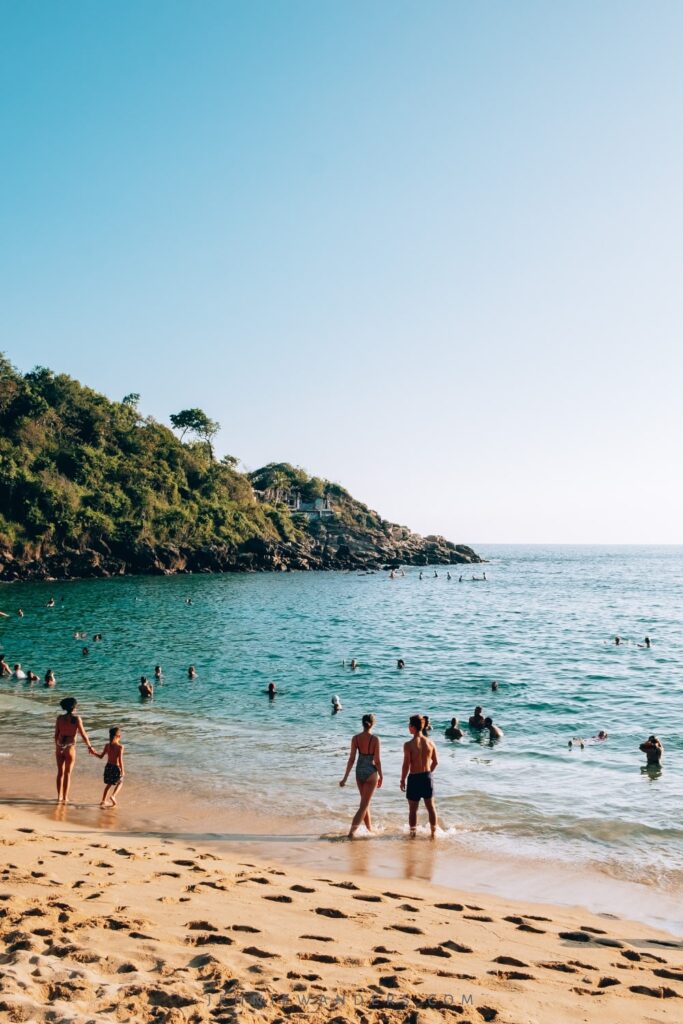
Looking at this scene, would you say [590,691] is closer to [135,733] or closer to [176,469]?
[135,733]

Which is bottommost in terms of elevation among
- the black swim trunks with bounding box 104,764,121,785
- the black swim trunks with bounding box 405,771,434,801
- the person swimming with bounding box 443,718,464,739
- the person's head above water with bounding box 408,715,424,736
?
the person swimming with bounding box 443,718,464,739

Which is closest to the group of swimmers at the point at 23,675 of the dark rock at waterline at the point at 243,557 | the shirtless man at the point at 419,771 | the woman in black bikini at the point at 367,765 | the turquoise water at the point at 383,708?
the turquoise water at the point at 383,708

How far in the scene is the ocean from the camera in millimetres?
13766

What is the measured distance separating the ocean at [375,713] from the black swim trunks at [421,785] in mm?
852

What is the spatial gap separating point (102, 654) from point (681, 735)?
26508 mm

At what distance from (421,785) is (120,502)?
3241 inches

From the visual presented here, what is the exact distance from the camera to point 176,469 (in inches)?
4112

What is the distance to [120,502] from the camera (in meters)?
89.3

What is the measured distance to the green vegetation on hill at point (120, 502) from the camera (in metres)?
80.4

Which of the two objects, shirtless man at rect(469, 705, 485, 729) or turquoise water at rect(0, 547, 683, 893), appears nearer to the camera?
turquoise water at rect(0, 547, 683, 893)

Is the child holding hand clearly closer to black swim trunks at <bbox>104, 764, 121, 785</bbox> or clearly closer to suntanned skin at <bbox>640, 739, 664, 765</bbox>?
black swim trunks at <bbox>104, 764, 121, 785</bbox>

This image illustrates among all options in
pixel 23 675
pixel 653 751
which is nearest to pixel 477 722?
pixel 653 751

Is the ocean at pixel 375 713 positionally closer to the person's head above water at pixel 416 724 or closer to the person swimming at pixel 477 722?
the person swimming at pixel 477 722

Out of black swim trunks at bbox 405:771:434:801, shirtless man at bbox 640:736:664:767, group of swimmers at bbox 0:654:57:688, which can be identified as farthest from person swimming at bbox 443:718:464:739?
group of swimmers at bbox 0:654:57:688
